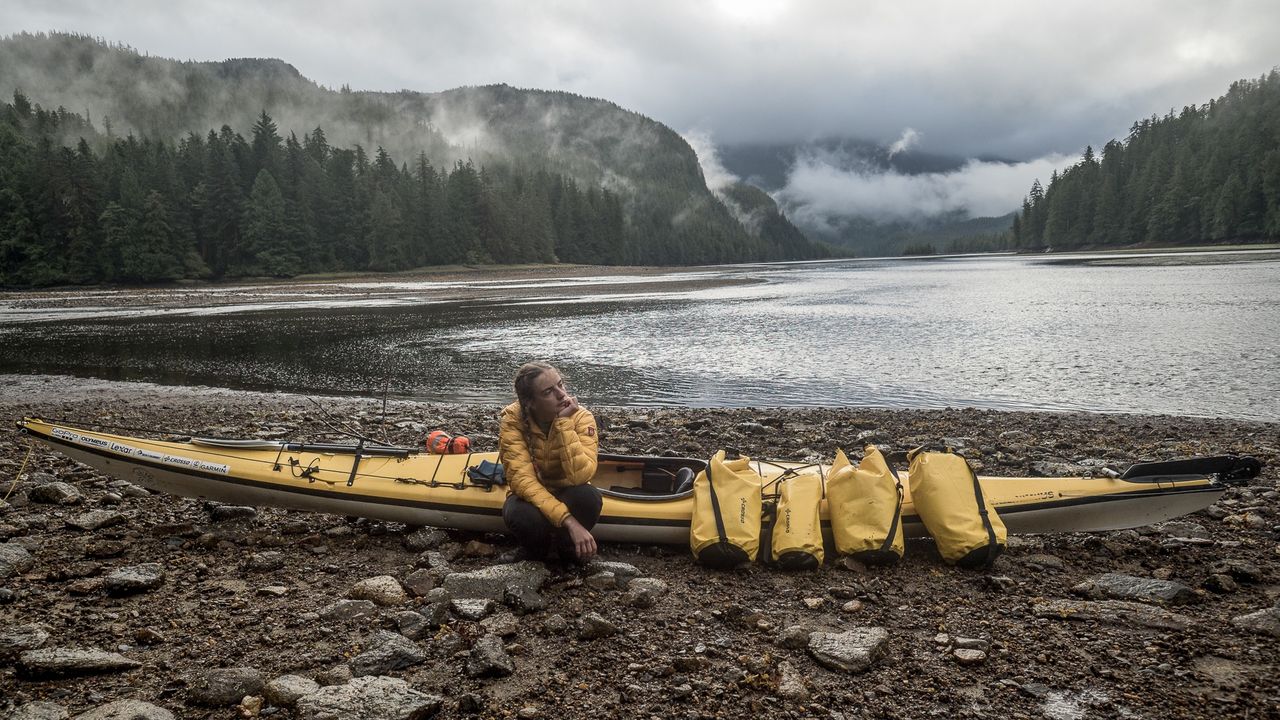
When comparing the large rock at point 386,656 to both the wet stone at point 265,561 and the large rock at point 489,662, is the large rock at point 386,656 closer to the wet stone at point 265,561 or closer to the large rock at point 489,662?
the large rock at point 489,662

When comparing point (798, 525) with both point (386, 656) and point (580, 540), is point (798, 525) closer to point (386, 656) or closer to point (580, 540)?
point (580, 540)

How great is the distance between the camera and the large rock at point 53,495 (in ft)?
22.1

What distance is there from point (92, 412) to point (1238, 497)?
1700 cm

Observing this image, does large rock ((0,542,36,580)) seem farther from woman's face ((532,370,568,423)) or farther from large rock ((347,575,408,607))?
woman's face ((532,370,568,423))

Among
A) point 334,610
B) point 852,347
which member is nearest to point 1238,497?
point 334,610

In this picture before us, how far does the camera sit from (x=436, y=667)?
13.4 feet

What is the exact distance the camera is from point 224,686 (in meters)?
3.72

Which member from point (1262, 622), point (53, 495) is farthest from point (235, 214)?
point (1262, 622)

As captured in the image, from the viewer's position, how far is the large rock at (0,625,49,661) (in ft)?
12.9

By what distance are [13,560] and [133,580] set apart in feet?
3.72

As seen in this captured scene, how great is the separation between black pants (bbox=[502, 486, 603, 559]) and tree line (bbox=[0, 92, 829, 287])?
2810 inches

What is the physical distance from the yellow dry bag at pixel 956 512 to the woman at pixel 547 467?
266cm

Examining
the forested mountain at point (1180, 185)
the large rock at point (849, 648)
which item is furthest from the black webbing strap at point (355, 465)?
the forested mountain at point (1180, 185)

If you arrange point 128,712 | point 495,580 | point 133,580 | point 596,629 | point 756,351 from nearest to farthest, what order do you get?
point 128,712
point 596,629
point 133,580
point 495,580
point 756,351
